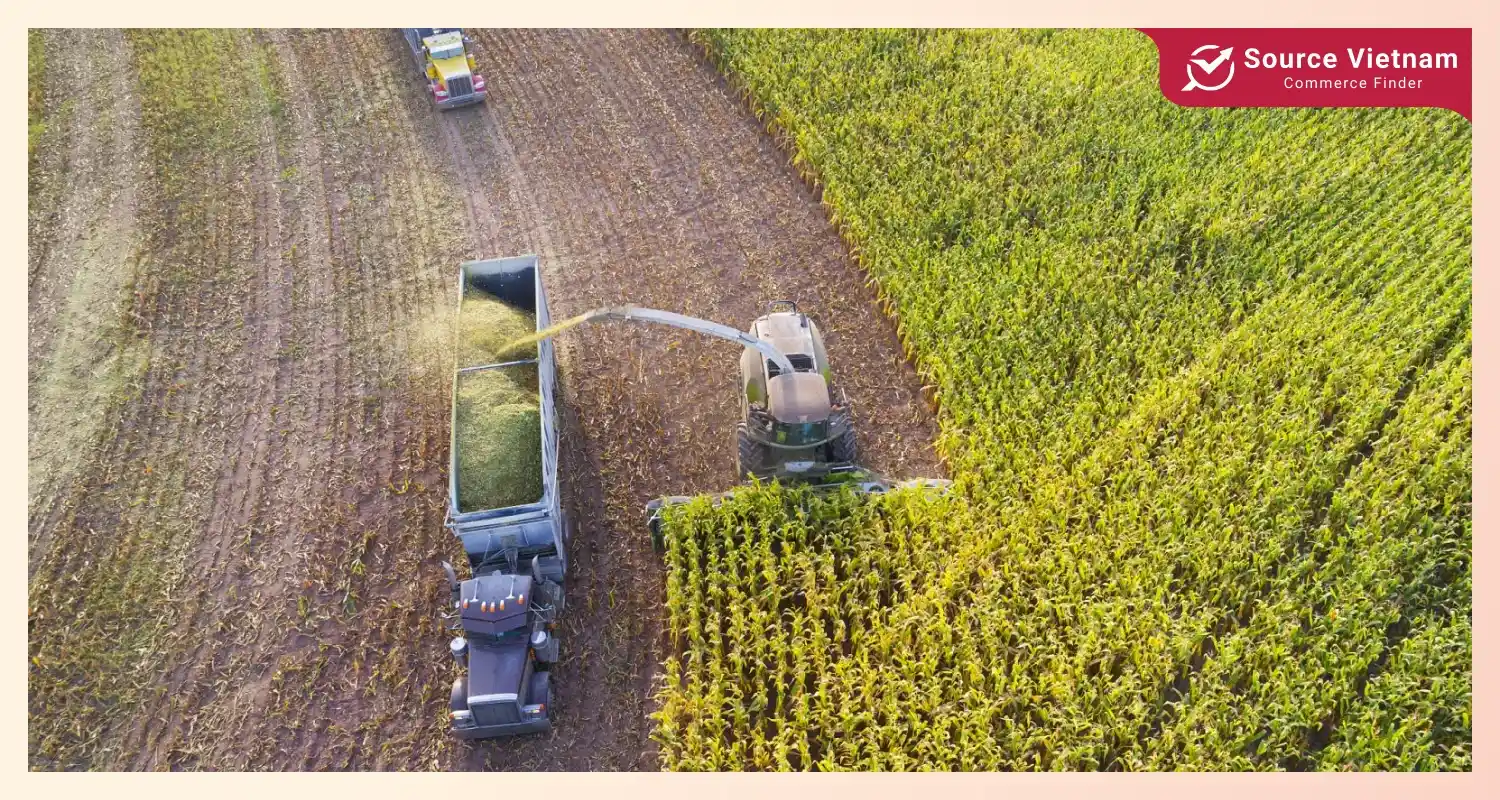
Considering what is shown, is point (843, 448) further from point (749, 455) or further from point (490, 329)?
point (490, 329)

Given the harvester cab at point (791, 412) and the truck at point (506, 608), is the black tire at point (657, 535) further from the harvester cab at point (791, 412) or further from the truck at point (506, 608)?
the harvester cab at point (791, 412)

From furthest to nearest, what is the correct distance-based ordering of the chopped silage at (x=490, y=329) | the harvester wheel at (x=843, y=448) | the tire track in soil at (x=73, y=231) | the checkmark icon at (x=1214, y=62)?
the tire track in soil at (x=73, y=231) → the checkmark icon at (x=1214, y=62) → the chopped silage at (x=490, y=329) → the harvester wheel at (x=843, y=448)

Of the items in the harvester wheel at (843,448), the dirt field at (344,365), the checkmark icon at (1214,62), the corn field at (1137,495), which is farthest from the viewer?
the checkmark icon at (1214,62)

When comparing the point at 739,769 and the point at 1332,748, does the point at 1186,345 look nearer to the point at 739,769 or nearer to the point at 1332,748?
the point at 1332,748


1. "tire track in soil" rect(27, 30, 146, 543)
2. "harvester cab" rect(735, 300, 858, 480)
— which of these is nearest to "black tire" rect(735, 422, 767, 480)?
"harvester cab" rect(735, 300, 858, 480)

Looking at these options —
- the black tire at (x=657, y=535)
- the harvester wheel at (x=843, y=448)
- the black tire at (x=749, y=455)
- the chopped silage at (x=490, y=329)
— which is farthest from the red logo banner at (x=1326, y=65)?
the chopped silage at (x=490, y=329)

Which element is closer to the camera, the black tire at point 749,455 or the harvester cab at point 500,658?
the harvester cab at point 500,658
